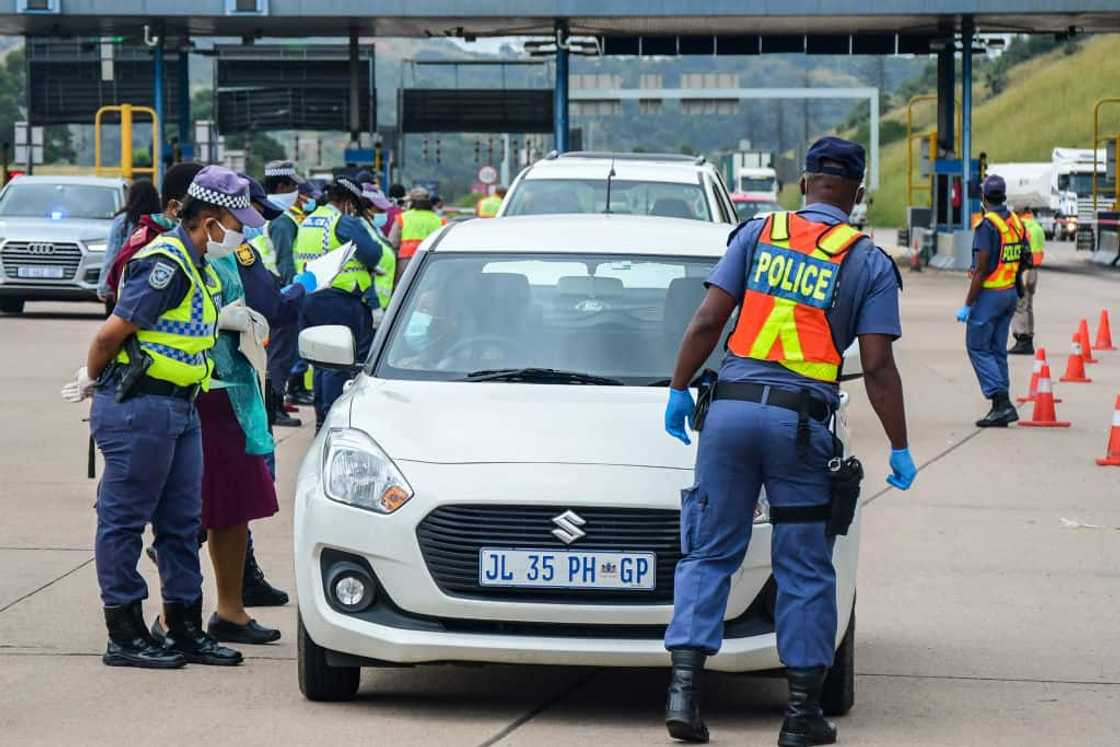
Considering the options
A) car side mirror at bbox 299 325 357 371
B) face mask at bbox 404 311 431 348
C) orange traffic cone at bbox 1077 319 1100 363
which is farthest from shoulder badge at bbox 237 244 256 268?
orange traffic cone at bbox 1077 319 1100 363

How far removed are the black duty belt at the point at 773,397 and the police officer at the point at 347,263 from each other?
6.92 m

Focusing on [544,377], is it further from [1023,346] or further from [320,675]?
[1023,346]

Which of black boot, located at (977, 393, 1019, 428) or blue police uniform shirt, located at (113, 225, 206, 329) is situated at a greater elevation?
blue police uniform shirt, located at (113, 225, 206, 329)

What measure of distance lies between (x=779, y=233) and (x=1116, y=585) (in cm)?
380

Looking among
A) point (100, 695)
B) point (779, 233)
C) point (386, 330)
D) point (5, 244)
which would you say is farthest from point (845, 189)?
point (5, 244)

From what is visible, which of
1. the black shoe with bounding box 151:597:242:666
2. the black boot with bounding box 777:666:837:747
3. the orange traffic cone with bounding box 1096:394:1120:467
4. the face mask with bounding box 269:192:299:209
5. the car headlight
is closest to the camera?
the black boot with bounding box 777:666:837:747

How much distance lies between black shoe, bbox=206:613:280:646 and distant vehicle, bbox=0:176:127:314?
1799cm

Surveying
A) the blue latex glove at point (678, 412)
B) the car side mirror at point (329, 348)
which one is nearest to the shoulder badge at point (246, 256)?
the car side mirror at point (329, 348)

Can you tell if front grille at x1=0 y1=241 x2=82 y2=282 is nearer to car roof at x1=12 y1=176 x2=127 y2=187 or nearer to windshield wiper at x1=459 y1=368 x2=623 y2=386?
car roof at x1=12 y1=176 x2=127 y2=187

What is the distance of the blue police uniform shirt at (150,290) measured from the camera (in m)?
6.79

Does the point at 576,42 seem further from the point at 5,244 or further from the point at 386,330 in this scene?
the point at 386,330

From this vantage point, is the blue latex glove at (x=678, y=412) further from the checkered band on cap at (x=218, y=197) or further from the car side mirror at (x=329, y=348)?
the checkered band on cap at (x=218, y=197)

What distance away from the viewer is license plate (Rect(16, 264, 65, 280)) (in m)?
25.0

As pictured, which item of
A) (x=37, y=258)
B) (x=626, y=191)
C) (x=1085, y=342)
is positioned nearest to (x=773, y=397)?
(x=626, y=191)
